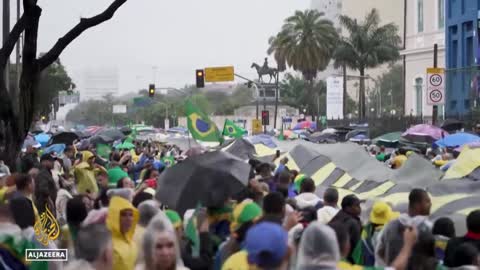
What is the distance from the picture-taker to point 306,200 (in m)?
11.9

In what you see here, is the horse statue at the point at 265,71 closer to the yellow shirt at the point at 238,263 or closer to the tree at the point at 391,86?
the tree at the point at 391,86

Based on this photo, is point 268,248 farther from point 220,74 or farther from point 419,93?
point 220,74

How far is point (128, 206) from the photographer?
8.45m

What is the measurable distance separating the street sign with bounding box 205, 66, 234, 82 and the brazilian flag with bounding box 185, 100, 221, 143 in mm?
57707

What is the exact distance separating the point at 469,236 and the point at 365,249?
1.31m

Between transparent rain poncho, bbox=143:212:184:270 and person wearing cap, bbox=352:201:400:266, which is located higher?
transparent rain poncho, bbox=143:212:184:270

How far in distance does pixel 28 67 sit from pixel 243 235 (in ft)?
35.0

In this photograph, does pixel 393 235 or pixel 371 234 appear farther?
pixel 371 234

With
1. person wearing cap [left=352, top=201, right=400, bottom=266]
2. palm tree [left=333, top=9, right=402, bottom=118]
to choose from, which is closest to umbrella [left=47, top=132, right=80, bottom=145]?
person wearing cap [left=352, top=201, right=400, bottom=266]

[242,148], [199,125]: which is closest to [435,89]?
[242,148]

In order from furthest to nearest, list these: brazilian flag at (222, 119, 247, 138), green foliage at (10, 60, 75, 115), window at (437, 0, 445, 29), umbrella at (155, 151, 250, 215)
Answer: green foliage at (10, 60, 75, 115), window at (437, 0, 445, 29), brazilian flag at (222, 119, 247, 138), umbrella at (155, 151, 250, 215)

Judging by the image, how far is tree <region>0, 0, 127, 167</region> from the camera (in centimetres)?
1816

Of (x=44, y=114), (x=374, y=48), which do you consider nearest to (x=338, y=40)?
(x=374, y=48)

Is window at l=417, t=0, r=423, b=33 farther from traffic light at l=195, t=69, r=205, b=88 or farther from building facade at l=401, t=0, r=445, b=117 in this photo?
traffic light at l=195, t=69, r=205, b=88
